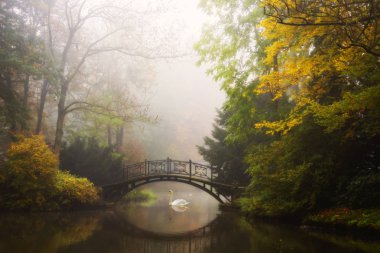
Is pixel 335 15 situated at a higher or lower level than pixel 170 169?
higher

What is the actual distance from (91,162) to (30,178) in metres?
5.26

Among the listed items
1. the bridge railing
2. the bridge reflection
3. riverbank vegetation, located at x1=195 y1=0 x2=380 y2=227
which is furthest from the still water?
the bridge railing

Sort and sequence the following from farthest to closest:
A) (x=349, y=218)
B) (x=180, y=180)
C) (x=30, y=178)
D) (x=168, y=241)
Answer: (x=180, y=180)
(x=30, y=178)
(x=168, y=241)
(x=349, y=218)

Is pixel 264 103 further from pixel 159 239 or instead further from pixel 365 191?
pixel 159 239

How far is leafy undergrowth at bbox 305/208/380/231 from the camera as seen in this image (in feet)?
29.9

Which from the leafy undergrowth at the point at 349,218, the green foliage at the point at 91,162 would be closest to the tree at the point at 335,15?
the leafy undergrowth at the point at 349,218

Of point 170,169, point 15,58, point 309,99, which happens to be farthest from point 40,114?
point 309,99

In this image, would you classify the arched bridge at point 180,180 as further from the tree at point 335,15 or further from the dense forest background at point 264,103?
the tree at point 335,15

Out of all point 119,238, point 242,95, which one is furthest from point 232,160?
point 119,238

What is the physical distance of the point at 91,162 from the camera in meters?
20.8

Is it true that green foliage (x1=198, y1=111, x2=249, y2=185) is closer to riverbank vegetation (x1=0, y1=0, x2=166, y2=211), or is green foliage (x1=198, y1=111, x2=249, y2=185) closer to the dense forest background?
the dense forest background

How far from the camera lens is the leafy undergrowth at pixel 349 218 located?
9117 millimetres

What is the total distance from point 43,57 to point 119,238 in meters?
11.2

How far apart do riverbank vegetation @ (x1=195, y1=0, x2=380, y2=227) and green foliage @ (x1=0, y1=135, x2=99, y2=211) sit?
8476mm
